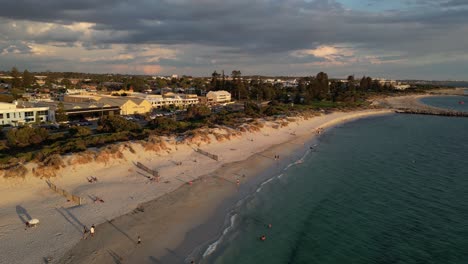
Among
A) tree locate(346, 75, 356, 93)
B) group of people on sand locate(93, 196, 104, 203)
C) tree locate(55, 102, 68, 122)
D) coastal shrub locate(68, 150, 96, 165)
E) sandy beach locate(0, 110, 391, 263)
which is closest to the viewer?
sandy beach locate(0, 110, 391, 263)

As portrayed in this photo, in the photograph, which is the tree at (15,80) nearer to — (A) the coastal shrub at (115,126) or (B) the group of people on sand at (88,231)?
(A) the coastal shrub at (115,126)

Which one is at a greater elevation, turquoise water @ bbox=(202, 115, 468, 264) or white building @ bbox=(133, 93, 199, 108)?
white building @ bbox=(133, 93, 199, 108)

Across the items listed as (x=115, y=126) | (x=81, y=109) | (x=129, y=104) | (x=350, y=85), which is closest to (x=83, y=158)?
(x=115, y=126)

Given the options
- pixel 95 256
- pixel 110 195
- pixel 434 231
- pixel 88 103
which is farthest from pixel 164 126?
pixel 434 231

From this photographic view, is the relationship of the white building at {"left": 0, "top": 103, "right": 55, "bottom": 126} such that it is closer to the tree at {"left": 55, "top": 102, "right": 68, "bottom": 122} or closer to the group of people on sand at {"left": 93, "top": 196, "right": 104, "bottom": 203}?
the tree at {"left": 55, "top": 102, "right": 68, "bottom": 122}

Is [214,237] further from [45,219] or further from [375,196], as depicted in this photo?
[375,196]

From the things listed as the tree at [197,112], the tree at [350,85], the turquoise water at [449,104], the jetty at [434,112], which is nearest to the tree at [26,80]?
the tree at [197,112]

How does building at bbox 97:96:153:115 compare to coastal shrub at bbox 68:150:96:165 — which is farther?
building at bbox 97:96:153:115

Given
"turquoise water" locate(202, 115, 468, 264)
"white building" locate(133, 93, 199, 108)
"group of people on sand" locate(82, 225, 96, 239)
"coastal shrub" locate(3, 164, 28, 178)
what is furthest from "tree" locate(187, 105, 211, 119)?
"group of people on sand" locate(82, 225, 96, 239)
